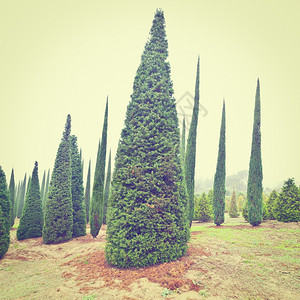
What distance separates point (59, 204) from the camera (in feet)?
43.3

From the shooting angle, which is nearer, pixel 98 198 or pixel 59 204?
pixel 59 204

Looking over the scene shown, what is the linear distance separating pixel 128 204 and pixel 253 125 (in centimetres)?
1414

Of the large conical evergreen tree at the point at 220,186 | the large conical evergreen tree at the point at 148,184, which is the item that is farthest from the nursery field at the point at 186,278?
the large conical evergreen tree at the point at 220,186

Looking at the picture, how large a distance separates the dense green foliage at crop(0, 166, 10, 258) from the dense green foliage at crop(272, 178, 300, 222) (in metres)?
16.3

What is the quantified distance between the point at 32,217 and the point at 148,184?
41.7ft

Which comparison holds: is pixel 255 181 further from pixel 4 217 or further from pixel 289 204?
pixel 4 217

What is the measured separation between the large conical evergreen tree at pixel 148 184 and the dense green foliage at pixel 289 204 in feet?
34.6

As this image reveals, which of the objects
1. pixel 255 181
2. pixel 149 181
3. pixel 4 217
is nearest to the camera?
pixel 149 181

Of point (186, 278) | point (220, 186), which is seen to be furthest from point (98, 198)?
point (186, 278)

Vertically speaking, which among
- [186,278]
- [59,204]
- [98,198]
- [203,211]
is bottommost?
[203,211]

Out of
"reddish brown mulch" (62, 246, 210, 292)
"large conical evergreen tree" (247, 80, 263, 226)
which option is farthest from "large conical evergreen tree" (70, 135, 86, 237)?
"large conical evergreen tree" (247, 80, 263, 226)

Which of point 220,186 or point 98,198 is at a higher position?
point 220,186

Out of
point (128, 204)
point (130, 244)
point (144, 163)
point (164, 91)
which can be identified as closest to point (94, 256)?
point (130, 244)

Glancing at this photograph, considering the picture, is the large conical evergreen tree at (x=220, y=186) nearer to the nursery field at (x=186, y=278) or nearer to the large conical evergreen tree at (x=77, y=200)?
the nursery field at (x=186, y=278)
